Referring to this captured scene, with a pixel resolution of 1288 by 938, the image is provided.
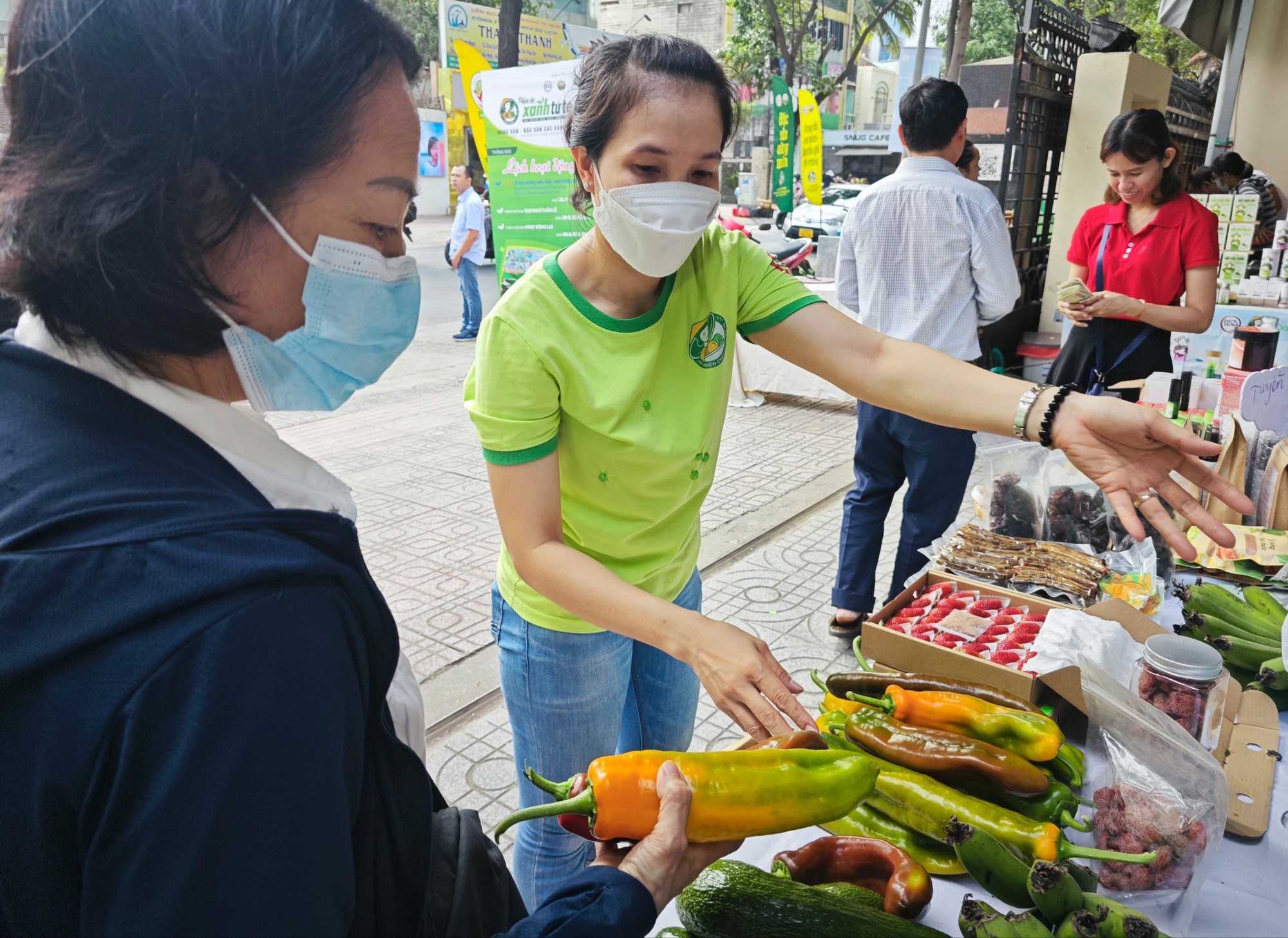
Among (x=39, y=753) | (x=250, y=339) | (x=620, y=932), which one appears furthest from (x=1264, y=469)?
(x=39, y=753)

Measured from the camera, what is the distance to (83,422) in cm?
74

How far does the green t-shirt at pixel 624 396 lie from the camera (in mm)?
1586

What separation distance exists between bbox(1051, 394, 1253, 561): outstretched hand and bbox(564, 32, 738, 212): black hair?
0.88 meters

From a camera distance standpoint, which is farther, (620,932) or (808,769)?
(808,769)

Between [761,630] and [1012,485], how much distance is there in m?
1.39

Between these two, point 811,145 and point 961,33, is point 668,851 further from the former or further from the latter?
point 961,33

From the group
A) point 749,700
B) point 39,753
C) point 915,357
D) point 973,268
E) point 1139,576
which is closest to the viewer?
point 39,753

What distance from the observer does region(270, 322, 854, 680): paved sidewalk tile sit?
162 inches

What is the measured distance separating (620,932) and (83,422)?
2.45ft

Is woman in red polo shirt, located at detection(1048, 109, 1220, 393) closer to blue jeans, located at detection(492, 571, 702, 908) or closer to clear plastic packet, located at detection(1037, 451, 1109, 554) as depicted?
clear plastic packet, located at detection(1037, 451, 1109, 554)

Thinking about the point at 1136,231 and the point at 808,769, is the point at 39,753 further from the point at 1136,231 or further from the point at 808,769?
the point at 1136,231

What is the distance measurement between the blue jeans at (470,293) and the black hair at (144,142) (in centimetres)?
980

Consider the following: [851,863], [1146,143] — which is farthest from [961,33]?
[851,863]

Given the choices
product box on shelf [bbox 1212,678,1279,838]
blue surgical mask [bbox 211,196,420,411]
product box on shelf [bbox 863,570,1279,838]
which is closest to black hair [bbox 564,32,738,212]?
blue surgical mask [bbox 211,196,420,411]
